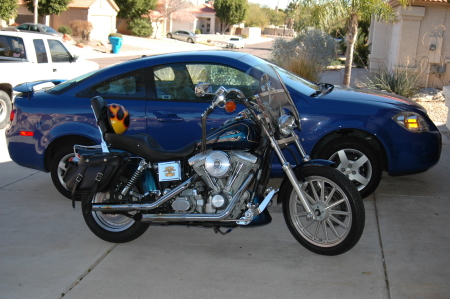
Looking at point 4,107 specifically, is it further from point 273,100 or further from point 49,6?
point 49,6

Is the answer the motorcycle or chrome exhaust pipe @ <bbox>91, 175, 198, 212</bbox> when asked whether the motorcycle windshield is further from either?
chrome exhaust pipe @ <bbox>91, 175, 198, 212</bbox>

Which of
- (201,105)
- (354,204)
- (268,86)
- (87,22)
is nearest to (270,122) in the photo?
(268,86)

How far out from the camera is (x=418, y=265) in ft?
14.1

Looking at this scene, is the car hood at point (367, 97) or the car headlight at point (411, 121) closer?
the car headlight at point (411, 121)

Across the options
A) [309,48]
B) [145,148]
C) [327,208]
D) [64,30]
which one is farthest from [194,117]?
[64,30]

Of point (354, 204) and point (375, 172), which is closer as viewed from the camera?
point (354, 204)

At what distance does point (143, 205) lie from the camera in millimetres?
4543

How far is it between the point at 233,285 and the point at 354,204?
3.80ft

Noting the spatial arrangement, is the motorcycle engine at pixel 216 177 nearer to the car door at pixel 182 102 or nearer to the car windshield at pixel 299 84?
the car door at pixel 182 102

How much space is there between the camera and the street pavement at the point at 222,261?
3.96 m

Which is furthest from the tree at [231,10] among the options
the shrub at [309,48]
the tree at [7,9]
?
the shrub at [309,48]

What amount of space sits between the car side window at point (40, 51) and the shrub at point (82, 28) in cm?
3689

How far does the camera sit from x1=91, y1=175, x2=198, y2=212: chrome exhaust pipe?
14.5 ft

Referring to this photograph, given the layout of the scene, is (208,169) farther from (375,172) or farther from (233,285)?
(375,172)
